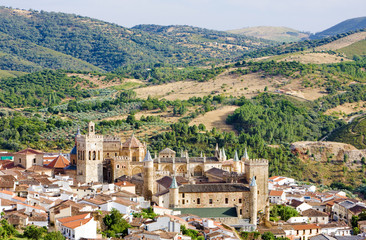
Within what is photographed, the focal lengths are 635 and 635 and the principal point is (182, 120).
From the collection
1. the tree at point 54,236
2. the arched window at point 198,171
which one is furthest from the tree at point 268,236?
the tree at point 54,236

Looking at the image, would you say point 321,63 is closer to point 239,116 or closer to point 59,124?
point 239,116

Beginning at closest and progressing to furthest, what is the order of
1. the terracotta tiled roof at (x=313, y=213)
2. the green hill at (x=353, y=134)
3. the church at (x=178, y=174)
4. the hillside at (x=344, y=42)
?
the church at (x=178, y=174) < the terracotta tiled roof at (x=313, y=213) < the green hill at (x=353, y=134) < the hillside at (x=344, y=42)

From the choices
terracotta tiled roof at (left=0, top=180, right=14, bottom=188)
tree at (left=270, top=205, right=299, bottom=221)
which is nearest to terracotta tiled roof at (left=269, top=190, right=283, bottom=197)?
tree at (left=270, top=205, right=299, bottom=221)

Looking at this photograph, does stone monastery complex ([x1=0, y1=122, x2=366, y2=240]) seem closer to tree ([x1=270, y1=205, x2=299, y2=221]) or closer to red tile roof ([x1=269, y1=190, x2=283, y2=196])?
red tile roof ([x1=269, y1=190, x2=283, y2=196])

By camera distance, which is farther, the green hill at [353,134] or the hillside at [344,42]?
the hillside at [344,42]

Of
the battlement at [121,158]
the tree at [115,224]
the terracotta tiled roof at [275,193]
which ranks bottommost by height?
the terracotta tiled roof at [275,193]

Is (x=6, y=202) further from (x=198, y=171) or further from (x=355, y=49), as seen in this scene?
(x=355, y=49)

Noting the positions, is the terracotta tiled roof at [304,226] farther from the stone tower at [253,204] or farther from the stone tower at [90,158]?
the stone tower at [90,158]
